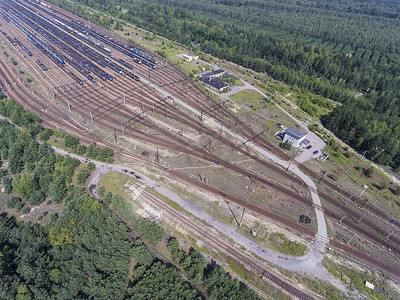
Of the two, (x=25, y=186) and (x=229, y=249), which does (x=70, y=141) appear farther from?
(x=229, y=249)

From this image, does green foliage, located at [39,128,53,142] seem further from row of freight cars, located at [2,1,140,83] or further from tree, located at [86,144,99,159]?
row of freight cars, located at [2,1,140,83]

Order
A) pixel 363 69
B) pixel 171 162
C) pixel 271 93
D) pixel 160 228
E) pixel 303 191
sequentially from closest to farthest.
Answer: pixel 160 228
pixel 303 191
pixel 171 162
pixel 271 93
pixel 363 69

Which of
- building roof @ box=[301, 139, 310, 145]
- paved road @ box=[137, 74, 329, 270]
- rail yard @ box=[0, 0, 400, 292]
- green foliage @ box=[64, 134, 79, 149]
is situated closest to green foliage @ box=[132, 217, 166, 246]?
rail yard @ box=[0, 0, 400, 292]

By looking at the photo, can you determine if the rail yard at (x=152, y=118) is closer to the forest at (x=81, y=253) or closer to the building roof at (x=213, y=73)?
the forest at (x=81, y=253)

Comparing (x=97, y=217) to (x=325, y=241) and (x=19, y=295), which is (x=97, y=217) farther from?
(x=325, y=241)

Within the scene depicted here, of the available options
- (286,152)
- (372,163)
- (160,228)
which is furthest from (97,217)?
(372,163)
